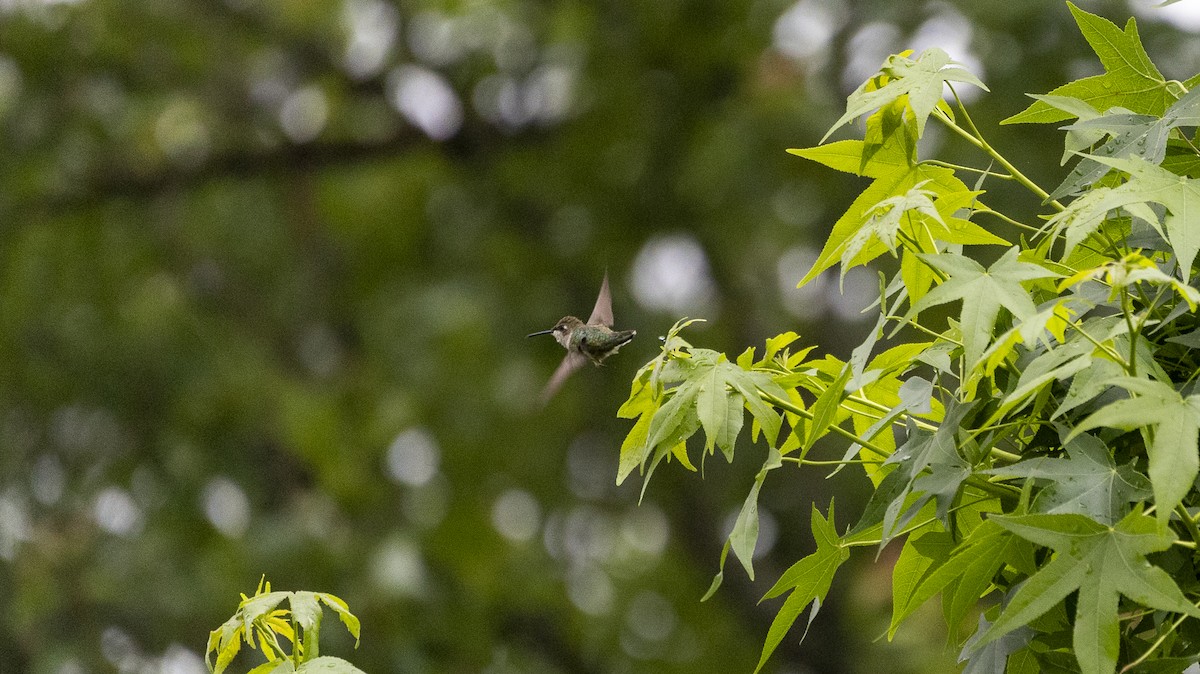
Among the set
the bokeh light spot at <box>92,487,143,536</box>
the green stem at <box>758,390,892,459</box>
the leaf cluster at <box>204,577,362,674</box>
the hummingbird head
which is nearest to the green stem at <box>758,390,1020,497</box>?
the green stem at <box>758,390,892,459</box>

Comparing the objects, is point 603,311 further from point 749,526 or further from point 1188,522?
point 1188,522

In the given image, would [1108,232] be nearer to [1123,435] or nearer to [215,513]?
[1123,435]

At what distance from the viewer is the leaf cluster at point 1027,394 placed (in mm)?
1110

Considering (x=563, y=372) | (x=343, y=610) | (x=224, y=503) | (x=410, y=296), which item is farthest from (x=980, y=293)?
(x=224, y=503)

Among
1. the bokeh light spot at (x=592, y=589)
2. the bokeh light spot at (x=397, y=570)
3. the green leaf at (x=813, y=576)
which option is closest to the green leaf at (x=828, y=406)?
the green leaf at (x=813, y=576)

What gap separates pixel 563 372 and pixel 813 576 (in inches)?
46.0

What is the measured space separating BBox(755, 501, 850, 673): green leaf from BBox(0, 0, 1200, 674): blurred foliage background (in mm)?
5062

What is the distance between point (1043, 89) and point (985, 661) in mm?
5306

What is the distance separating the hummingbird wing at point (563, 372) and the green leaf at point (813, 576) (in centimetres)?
101

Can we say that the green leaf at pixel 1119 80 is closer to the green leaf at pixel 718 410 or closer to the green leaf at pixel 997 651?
the green leaf at pixel 718 410

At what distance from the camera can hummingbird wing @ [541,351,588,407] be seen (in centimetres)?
247

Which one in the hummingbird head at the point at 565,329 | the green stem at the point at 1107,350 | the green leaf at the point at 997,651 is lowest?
the hummingbird head at the point at 565,329

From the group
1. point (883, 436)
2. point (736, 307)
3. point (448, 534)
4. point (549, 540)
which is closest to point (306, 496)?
point (448, 534)

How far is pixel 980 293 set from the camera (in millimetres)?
1184
